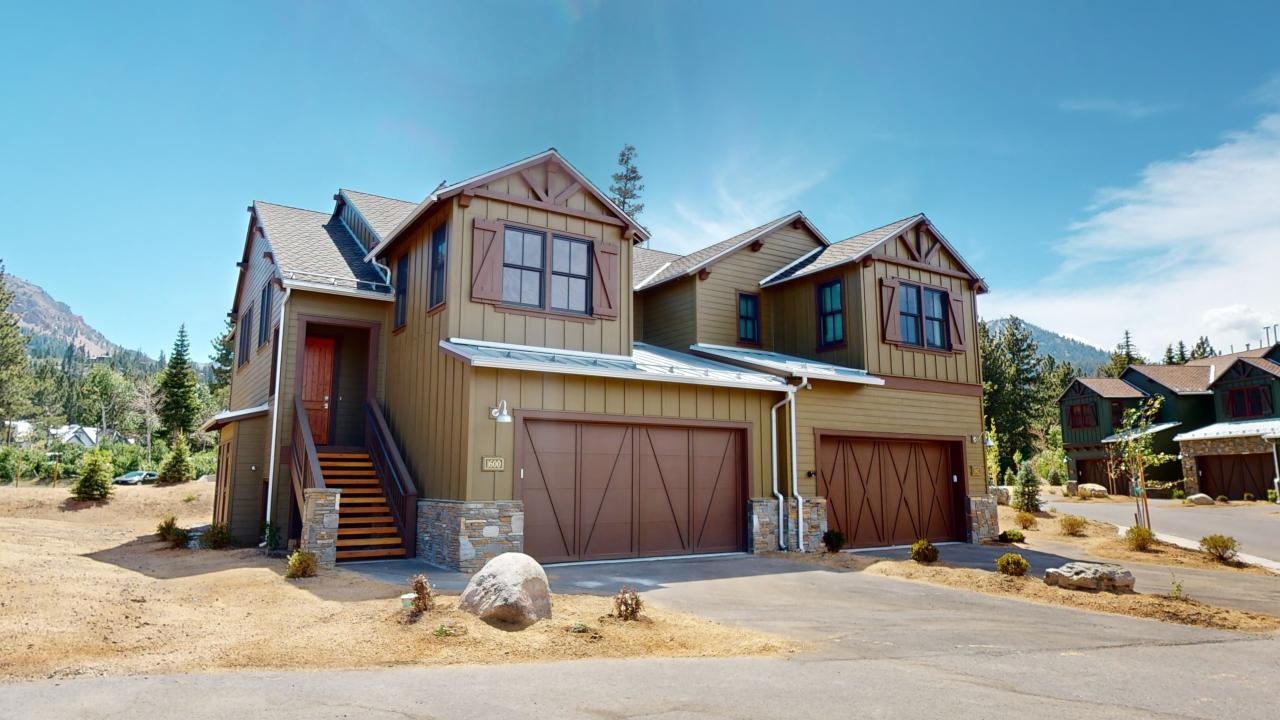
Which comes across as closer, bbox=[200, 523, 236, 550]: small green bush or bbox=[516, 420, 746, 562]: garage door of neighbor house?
bbox=[516, 420, 746, 562]: garage door of neighbor house

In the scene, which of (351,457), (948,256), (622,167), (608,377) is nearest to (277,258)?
(351,457)

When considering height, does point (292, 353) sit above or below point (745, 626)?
Answer: above

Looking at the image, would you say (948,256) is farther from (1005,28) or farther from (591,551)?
(591,551)

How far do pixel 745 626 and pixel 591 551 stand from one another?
4.98 metres

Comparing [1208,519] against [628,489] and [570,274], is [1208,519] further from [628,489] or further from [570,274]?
[570,274]

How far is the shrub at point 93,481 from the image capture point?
25.6 metres

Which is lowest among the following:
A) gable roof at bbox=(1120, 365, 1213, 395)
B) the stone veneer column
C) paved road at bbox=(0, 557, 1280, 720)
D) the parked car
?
paved road at bbox=(0, 557, 1280, 720)

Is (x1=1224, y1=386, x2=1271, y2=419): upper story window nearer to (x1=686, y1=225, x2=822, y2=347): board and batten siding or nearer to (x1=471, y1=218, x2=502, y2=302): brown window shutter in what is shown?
(x1=686, y1=225, x2=822, y2=347): board and batten siding

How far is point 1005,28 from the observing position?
15312 mm

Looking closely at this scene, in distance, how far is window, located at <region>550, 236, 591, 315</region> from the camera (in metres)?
A: 13.7

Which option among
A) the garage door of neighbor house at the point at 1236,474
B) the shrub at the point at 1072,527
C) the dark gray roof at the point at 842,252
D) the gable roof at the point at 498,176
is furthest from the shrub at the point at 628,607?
the garage door of neighbor house at the point at 1236,474

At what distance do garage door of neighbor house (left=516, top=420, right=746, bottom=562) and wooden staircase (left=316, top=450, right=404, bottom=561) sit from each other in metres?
2.41

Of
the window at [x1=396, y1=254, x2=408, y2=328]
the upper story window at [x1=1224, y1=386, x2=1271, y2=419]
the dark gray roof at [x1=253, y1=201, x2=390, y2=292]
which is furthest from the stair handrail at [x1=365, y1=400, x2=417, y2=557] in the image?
the upper story window at [x1=1224, y1=386, x2=1271, y2=419]

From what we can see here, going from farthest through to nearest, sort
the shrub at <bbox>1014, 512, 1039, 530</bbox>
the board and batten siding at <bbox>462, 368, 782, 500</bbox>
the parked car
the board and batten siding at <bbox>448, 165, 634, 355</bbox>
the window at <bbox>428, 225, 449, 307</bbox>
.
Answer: the parked car
the shrub at <bbox>1014, 512, 1039, 530</bbox>
the window at <bbox>428, 225, 449, 307</bbox>
the board and batten siding at <bbox>448, 165, 634, 355</bbox>
the board and batten siding at <bbox>462, 368, 782, 500</bbox>
